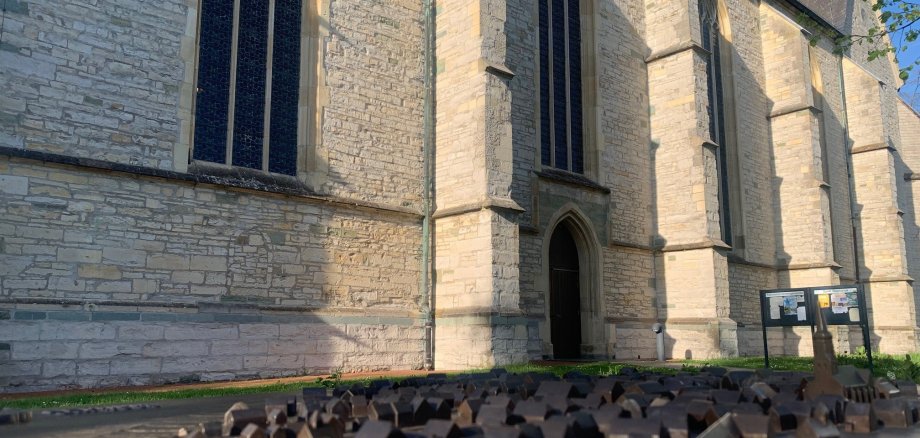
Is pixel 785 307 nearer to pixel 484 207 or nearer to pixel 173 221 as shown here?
pixel 484 207

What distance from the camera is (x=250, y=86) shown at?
37.9 ft

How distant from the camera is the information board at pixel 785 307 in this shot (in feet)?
36.7

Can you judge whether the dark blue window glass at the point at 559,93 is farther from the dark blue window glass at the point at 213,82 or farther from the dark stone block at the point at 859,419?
the dark stone block at the point at 859,419

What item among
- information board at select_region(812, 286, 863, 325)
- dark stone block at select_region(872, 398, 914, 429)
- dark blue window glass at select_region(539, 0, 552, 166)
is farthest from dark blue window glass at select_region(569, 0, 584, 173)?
dark stone block at select_region(872, 398, 914, 429)

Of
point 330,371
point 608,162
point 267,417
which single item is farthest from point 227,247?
point 608,162

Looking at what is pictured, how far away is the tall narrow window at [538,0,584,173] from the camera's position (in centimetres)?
1569

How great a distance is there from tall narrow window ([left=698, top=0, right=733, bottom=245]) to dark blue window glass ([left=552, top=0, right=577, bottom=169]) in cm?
605

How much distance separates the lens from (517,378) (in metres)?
5.88

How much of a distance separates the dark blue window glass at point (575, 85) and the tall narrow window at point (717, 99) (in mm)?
5515

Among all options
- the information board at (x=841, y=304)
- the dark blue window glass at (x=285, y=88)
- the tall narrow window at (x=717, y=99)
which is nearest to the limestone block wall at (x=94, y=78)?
the dark blue window glass at (x=285, y=88)

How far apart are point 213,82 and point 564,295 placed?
8.58 metres

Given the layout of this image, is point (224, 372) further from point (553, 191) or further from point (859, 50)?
point (859, 50)

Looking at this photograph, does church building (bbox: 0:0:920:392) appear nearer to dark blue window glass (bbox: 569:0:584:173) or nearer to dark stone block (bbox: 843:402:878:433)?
dark blue window glass (bbox: 569:0:584:173)

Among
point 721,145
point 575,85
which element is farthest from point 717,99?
point 575,85
